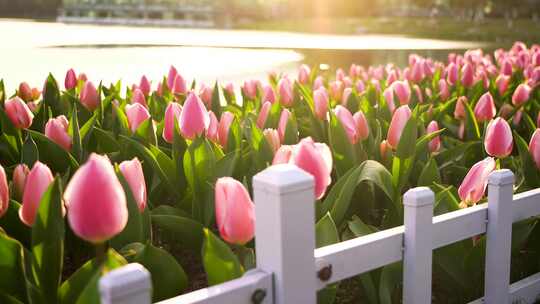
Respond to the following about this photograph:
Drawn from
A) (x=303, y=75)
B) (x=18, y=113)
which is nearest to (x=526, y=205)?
(x=18, y=113)

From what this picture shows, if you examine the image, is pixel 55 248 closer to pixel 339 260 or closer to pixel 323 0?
pixel 339 260

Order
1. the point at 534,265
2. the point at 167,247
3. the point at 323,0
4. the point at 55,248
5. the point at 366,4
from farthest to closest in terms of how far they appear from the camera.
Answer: the point at 323,0 < the point at 366,4 < the point at 534,265 < the point at 167,247 < the point at 55,248

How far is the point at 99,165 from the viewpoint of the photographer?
121cm

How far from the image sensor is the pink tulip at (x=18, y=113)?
2691 millimetres

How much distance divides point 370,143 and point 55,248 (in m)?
1.54

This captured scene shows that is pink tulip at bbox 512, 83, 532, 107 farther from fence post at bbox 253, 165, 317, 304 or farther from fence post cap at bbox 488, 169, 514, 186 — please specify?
fence post at bbox 253, 165, 317, 304

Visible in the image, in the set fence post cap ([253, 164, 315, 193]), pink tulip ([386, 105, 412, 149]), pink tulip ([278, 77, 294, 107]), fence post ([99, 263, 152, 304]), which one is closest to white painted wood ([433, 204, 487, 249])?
pink tulip ([386, 105, 412, 149])

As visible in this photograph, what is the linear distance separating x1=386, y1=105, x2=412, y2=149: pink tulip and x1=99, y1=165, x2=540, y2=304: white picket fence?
0.49m

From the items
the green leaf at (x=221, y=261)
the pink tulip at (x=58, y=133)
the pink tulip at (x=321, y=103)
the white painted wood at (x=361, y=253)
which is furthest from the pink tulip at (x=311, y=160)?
the pink tulip at (x=321, y=103)

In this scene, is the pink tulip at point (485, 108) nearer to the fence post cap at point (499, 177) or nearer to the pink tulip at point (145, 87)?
the fence post cap at point (499, 177)

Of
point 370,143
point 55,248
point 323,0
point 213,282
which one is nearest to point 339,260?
point 213,282

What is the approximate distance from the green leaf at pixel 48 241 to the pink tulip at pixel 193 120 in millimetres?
868

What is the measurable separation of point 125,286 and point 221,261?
40 centimetres

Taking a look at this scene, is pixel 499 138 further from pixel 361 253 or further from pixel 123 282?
pixel 123 282
